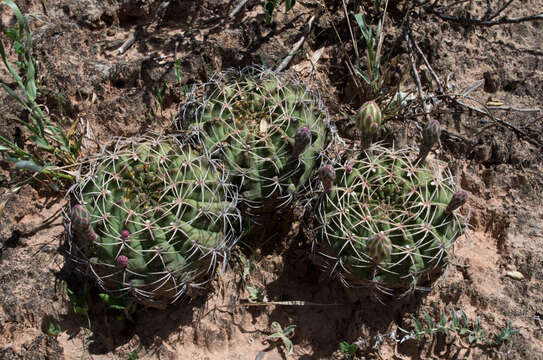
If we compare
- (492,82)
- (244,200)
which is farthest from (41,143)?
(492,82)

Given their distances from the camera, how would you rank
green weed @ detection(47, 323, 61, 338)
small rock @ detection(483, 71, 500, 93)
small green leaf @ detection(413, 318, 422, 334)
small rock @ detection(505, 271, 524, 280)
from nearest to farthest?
1. green weed @ detection(47, 323, 61, 338)
2. small green leaf @ detection(413, 318, 422, 334)
3. small rock @ detection(505, 271, 524, 280)
4. small rock @ detection(483, 71, 500, 93)

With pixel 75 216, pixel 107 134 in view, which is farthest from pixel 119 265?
pixel 107 134

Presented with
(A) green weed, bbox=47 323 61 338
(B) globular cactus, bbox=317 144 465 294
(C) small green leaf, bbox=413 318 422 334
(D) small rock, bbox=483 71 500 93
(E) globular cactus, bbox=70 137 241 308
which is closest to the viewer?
(E) globular cactus, bbox=70 137 241 308

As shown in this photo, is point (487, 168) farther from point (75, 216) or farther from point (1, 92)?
point (1, 92)

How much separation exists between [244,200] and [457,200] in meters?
1.20

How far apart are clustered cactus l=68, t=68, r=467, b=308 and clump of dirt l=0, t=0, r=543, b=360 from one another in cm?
33

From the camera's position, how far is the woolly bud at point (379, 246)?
2.36 m

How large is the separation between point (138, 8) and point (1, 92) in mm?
1301

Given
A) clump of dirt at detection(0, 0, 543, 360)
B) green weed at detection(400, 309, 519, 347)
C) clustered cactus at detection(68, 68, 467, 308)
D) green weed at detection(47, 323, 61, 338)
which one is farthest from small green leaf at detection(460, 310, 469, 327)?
green weed at detection(47, 323, 61, 338)

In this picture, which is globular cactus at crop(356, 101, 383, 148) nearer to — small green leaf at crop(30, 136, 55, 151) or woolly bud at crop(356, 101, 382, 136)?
woolly bud at crop(356, 101, 382, 136)

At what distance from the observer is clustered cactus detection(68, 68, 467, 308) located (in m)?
2.49

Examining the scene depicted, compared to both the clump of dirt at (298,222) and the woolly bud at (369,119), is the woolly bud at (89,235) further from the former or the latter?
the woolly bud at (369,119)

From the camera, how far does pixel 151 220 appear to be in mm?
2463

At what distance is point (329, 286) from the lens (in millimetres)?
3189
